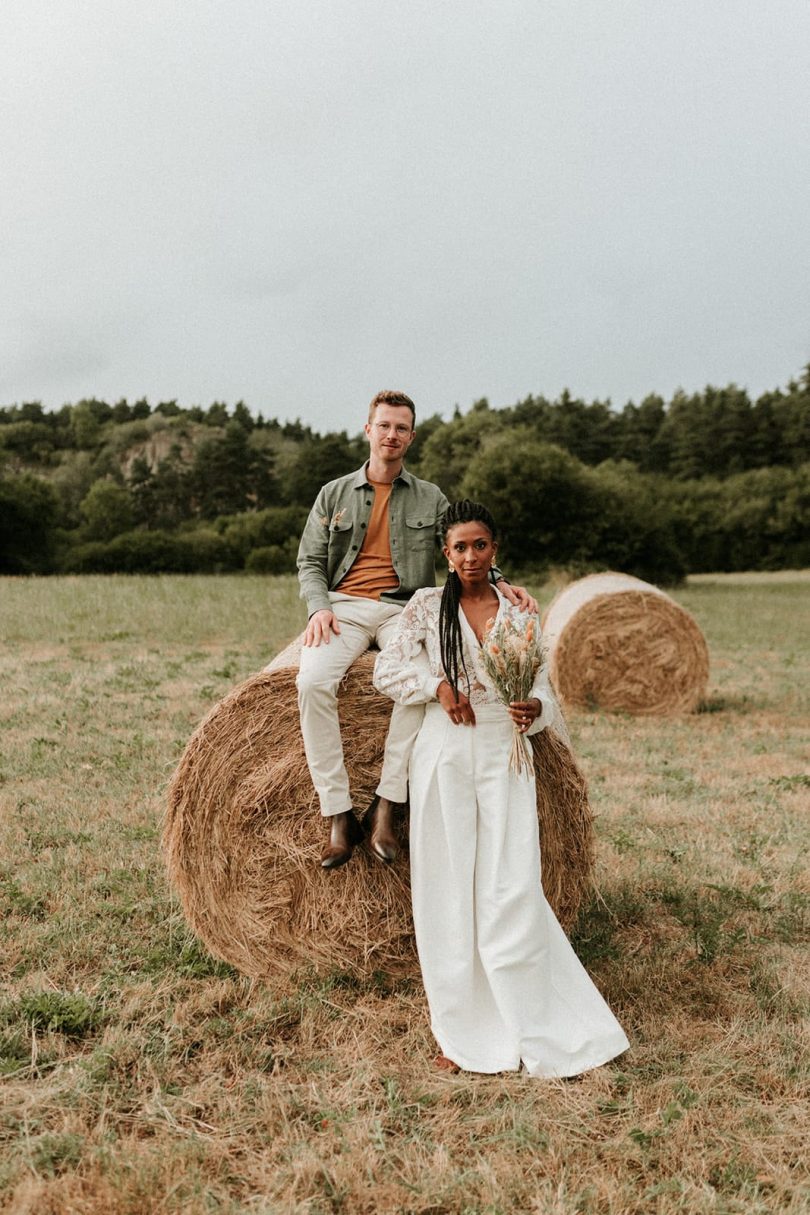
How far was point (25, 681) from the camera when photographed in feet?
35.8

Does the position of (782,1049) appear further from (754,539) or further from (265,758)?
(754,539)

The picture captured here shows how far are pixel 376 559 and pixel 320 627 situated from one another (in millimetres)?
545

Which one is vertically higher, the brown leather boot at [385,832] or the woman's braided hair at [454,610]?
the woman's braided hair at [454,610]

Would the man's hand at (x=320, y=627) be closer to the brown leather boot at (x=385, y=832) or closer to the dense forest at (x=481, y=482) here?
the brown leather boot at (x=385, y=832)

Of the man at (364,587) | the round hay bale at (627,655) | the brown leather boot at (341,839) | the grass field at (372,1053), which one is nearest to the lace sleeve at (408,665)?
the man at (364,587)

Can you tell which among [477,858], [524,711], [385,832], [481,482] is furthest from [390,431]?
[481,482]

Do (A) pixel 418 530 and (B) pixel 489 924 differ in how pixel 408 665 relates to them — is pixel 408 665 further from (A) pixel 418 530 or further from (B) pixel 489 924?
(B) pixel 489 924

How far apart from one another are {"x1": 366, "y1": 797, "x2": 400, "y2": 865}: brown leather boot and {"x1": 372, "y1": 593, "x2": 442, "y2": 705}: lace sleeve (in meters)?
0.46

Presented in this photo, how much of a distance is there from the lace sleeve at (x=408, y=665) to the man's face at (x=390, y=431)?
29.7 inches

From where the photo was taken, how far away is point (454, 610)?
13.0 feet

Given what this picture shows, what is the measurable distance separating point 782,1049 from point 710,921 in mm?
1172

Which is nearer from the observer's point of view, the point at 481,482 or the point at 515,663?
the point at 515,663

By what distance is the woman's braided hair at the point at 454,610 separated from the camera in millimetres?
3877

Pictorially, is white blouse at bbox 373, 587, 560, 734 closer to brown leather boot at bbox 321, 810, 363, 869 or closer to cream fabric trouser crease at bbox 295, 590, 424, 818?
cream fabric trouser crease at bbox 295, 590, 424, 818
